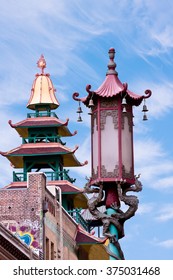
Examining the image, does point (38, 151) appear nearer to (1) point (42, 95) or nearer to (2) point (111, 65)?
(1) point (42, 95)

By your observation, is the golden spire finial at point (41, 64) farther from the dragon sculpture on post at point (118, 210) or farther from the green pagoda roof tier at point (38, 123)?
the dragon sculpture on post at point (118, 210)

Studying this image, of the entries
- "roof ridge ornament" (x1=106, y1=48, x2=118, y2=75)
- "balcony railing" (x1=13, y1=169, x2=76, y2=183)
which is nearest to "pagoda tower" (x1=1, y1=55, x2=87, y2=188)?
"balcony railing" (x1=13, y1=169, x2=76, y2=183)

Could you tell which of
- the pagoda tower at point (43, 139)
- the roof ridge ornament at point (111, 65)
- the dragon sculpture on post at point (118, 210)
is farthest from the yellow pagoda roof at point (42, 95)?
the dragon sculpture on post at point (118, 210)

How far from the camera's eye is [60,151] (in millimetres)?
67062

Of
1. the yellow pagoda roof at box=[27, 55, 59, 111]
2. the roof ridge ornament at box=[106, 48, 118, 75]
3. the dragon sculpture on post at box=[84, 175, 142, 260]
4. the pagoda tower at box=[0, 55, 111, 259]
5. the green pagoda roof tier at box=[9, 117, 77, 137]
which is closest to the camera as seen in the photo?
the dragon sculpture on post at box=[84, 175, 142, 260]

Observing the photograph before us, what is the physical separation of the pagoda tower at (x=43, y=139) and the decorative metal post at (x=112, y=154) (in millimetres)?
56616

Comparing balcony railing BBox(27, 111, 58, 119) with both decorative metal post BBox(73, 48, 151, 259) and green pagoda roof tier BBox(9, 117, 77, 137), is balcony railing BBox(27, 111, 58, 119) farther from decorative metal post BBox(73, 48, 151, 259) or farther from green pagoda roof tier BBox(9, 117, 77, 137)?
decorative metal post BBox(73, 48, 151, 259)

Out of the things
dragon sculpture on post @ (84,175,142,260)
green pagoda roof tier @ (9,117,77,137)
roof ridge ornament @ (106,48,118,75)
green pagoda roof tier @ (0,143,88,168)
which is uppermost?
green pagoda roof tier @ (9,117,77,137)

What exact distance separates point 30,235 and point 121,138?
44627 millimetres

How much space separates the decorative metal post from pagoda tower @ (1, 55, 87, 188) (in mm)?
56616

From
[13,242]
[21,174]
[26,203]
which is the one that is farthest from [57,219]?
[13,242]

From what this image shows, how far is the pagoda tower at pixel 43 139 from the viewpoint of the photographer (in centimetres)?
6731

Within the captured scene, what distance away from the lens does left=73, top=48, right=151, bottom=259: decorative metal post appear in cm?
823

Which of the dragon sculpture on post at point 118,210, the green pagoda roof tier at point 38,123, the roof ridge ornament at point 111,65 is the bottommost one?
the dragon sculpture on post at point 118,210
